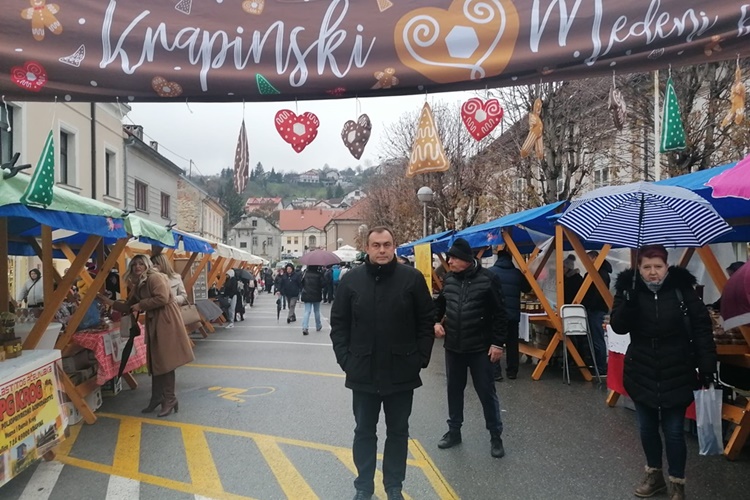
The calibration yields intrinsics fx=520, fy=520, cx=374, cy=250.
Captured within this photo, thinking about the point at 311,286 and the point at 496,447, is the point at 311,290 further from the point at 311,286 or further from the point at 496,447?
the point at 496,447

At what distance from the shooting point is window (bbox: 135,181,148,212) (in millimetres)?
25770

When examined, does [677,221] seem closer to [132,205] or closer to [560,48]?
[560,48]

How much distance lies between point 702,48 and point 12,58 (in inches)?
168

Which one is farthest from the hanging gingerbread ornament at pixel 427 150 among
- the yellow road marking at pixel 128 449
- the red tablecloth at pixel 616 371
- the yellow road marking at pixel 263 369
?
the yellow road marking at pixel 263 369

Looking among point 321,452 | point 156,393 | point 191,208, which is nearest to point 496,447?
point 321,452

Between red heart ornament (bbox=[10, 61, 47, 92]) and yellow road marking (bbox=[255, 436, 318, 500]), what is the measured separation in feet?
10.9

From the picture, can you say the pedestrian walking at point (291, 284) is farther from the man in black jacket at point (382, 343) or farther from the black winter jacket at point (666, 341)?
the black winter jacket at point (666, 341)

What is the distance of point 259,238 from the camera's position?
99.4 meters

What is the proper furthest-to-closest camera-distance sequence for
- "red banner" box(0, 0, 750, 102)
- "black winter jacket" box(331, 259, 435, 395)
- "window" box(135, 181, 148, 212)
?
"window" box(135, 181, 148, 212)
"black winter jacket" box(331, 259, 435, 395)
"red banner" box(0, 0, 750, 102)

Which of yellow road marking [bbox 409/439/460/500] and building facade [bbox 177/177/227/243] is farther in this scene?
building facade [bbox 177/177/227/243]

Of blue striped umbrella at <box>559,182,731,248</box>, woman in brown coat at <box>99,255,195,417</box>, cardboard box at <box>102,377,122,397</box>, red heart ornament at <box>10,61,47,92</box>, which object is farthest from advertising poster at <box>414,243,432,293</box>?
red heart ornament at <box>10,61,47,92</box>

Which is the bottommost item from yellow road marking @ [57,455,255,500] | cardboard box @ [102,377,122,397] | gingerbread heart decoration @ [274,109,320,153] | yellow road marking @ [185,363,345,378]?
yellow road marking @ [57,455,255,500]

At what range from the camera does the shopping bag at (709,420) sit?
4.46m

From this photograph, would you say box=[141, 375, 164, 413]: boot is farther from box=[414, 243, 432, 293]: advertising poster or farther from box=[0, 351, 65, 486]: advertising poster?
box=[414, 243, 432, 293]: advertising poster
